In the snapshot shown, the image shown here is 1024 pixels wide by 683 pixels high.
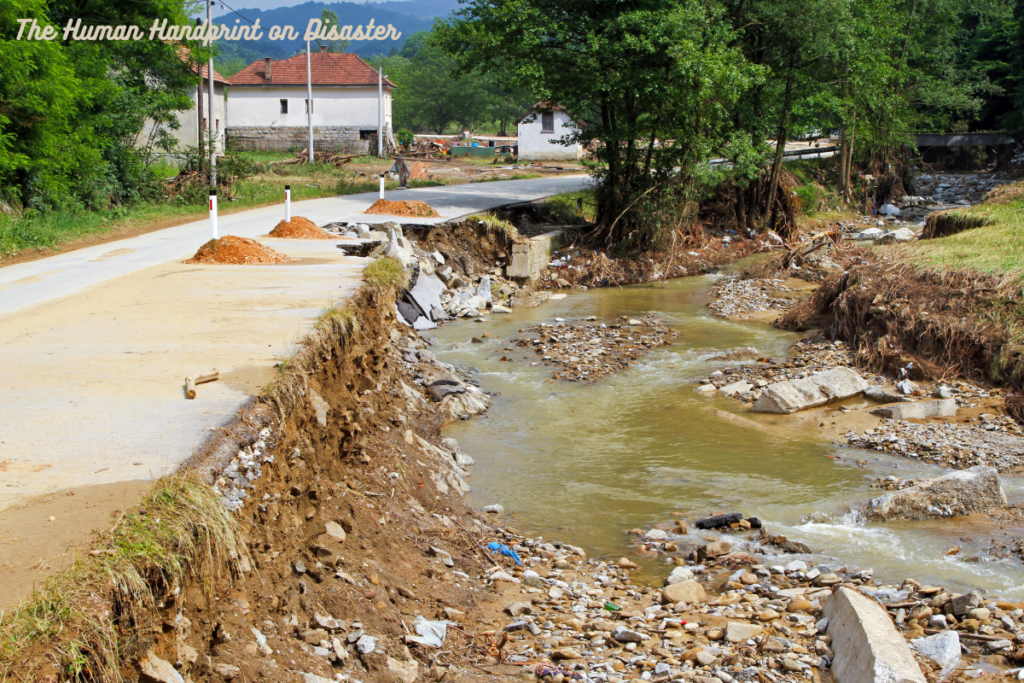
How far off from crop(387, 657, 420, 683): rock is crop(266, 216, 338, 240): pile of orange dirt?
11806 millimetres

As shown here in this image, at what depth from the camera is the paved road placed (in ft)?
34.6

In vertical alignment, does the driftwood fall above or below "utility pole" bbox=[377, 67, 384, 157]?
below

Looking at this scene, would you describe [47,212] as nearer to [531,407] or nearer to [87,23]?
[87,23]

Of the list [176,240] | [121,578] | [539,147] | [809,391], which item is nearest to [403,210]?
[176,240]

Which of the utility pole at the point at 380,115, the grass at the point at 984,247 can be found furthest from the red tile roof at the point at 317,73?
the grass at the point at 984,247

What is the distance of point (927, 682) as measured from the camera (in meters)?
4.79

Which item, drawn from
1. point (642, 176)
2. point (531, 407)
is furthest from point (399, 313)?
point (642, 176)

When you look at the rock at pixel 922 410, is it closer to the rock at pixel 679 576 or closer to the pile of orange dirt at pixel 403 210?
the rock at pixel 679 576

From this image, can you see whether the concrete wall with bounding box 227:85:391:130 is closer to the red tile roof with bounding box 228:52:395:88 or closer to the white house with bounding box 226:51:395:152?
the white house with bounding box 226:51:395:152

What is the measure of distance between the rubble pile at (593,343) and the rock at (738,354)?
1.09 meters

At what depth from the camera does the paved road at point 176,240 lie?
34.6ft

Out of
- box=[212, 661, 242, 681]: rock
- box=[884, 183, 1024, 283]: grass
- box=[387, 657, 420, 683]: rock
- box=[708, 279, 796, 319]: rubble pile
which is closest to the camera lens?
box=[212, 661, 242, 681]: rock

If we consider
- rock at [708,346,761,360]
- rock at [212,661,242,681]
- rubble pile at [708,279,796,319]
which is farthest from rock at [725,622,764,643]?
rubble pile at [708,279,796,319]

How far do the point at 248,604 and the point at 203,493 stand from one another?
587 mm
